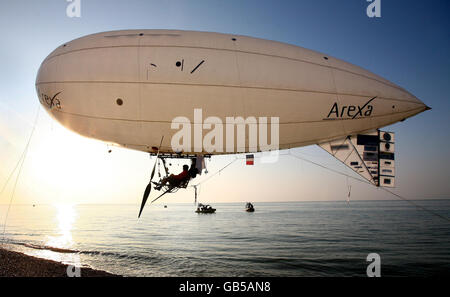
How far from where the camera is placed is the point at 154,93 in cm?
857

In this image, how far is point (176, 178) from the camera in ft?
33.1

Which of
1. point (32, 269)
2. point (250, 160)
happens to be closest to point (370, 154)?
point (250, 160)

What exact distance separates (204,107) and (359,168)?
628 cm

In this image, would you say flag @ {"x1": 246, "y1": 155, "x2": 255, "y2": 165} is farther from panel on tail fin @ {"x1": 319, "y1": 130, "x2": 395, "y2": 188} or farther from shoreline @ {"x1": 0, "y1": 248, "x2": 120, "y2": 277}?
shoreline @ {"x1": 0, "y1": 248, "x2": 120, "y2": 277}

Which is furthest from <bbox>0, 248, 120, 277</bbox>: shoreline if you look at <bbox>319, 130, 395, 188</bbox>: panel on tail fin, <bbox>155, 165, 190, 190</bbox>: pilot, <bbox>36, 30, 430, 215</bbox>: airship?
<bbox>319, 130, 395, 188</bbox>: panel on tail fin

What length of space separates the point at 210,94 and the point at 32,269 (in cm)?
1174

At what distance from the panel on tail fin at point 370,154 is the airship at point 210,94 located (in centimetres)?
4

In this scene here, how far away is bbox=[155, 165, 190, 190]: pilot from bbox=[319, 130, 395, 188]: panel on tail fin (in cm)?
536

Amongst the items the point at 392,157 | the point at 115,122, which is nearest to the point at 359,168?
the point at 392,157

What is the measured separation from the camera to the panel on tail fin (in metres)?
9.96

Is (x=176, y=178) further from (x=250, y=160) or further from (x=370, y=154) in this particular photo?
(x=370, y=154)

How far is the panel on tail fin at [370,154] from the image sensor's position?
9.96 metres

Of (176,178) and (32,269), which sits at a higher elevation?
(176,178)
